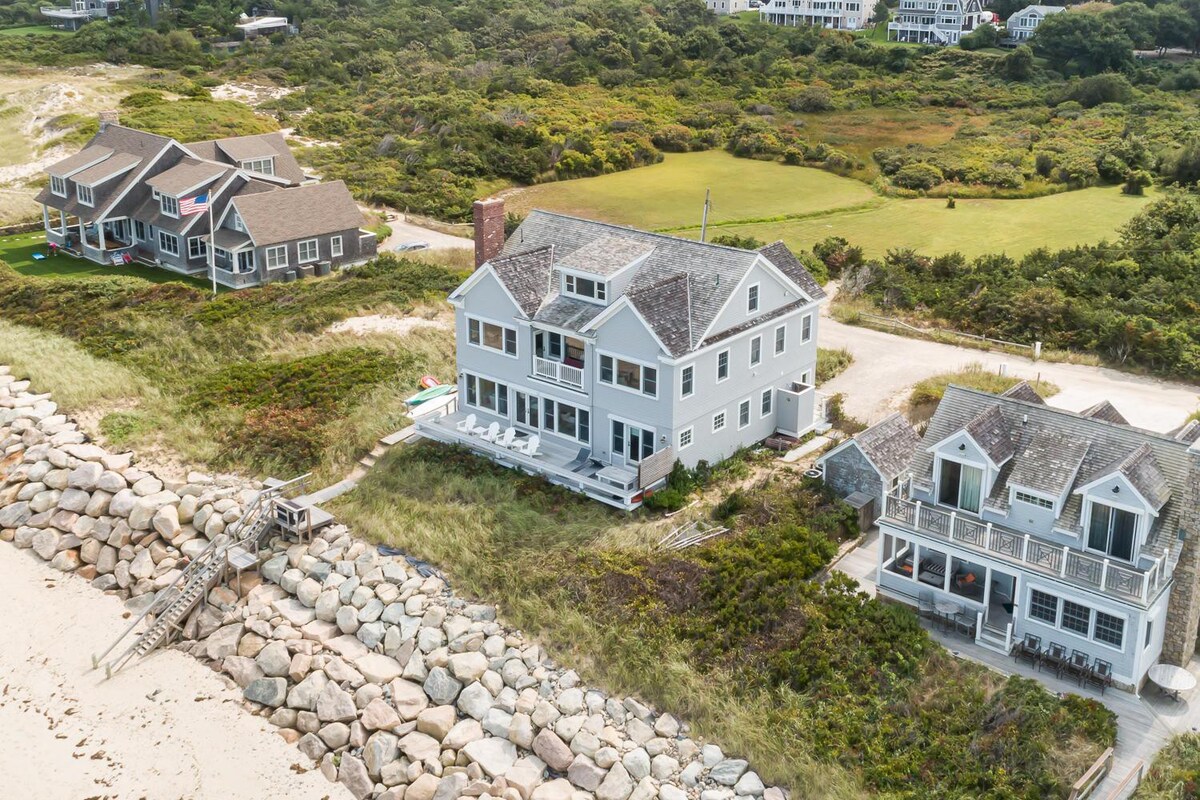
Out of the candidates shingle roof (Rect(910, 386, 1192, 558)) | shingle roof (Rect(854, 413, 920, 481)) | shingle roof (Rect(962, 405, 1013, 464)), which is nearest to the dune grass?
shingle roof (Rect(854, 413, 920, 481))

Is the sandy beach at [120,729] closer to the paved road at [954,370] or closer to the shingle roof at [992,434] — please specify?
the shingle roof at [992,434]

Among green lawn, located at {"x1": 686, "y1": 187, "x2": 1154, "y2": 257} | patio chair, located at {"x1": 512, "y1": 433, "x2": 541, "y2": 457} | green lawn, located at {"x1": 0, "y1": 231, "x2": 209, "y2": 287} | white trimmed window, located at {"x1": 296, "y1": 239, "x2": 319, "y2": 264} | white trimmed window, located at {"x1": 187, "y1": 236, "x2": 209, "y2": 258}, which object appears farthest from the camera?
green lawn, located at {"x1": 686, "y1": 187, "x2": 1154, "y2": 257}

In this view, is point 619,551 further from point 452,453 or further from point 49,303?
point 49,303

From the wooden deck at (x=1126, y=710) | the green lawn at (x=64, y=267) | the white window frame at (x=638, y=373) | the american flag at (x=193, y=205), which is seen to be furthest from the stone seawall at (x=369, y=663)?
the green lawn at (x=64, y=267)

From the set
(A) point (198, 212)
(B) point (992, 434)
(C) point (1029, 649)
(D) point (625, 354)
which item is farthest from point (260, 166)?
(C) point (1029, 649)

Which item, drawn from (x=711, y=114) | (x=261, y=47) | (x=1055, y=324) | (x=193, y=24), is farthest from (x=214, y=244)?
(x=193, y=24)

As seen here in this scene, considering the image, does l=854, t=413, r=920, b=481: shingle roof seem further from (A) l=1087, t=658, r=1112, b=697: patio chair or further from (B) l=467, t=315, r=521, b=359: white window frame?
(B) l=467, t=315, r=521, b=359: white window frame

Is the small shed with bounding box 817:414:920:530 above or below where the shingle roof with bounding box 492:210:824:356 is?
below

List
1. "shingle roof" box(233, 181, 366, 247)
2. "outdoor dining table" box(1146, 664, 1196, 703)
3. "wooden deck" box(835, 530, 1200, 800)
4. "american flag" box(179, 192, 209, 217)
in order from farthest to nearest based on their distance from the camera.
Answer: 1. "shingle roof" box(233, 181, 366, 247)
2. "american flag" box(179, 192, 209, 217)
3. "outdoor dining table" box(1146, 664, 1196, 703)
4. "wooden deck" box(835, 530, 1200, 800)
